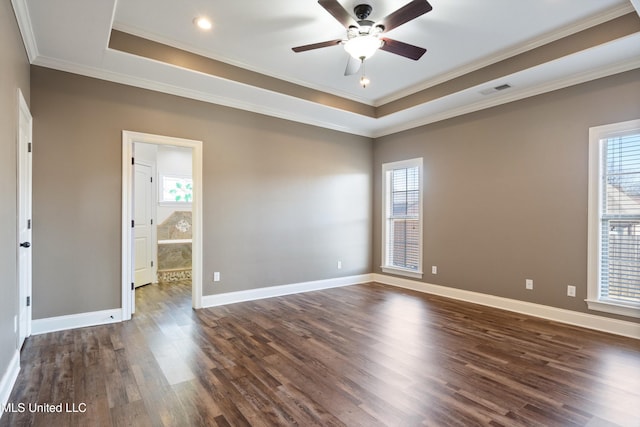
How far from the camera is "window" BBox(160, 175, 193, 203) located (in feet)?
22.4

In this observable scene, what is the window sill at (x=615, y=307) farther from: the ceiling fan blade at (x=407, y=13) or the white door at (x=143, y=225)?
the white door at (x=143, y=225)

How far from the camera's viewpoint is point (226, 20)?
124 inches

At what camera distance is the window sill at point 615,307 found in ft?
11.0

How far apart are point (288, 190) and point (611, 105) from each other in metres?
4.13

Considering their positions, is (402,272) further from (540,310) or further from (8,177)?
(8,177)

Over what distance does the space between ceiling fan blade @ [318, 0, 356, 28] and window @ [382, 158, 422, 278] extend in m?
3.32

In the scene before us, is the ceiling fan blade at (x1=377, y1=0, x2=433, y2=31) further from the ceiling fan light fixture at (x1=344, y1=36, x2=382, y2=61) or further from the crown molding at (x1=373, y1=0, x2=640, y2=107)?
the crown molding at (x1=373, y1=0, x2=640, y2=107)

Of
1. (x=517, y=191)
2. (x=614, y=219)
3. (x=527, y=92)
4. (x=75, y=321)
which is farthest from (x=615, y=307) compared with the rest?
(x=75, y=321)

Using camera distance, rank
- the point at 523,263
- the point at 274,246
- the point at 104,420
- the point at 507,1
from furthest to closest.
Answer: the point at 274,246 < the point at 523,263 < the point at 507,1 < the point at 104,420

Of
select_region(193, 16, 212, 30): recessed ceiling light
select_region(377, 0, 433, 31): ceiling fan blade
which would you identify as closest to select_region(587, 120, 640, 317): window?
select_region(377, 0, 433, 31): ceiling fan blade

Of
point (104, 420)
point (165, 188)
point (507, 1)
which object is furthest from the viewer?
point (165, 188)

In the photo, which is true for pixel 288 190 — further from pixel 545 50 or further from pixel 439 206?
pixel 545 50

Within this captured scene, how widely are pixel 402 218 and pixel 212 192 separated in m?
3.31

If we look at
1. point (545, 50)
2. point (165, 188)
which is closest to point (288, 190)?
point (165, 188)
